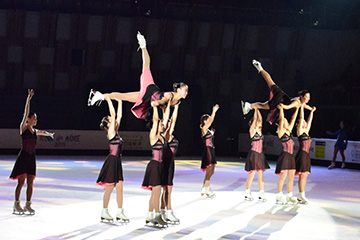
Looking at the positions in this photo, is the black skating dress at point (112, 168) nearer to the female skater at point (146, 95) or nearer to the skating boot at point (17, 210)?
the female skater at point (146, 95)

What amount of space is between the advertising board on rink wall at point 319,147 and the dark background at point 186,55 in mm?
1487

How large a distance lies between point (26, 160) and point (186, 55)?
51.8 feet

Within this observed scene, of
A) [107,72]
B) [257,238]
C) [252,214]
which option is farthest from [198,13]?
[257,238]

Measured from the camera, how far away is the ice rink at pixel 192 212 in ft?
23.7

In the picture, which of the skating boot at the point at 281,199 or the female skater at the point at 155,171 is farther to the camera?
the skating boot at the point at 281,199

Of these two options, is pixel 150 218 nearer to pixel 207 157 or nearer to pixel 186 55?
pixel 207 157

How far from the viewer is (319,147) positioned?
19.3 meters

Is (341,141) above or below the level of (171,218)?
above

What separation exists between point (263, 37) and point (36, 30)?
8.80 meters

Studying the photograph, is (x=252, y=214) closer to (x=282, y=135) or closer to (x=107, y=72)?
(x=282, y=135)

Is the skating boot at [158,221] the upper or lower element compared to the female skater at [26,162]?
lower

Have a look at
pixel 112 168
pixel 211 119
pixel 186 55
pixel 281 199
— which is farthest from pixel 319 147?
pixel 112 168

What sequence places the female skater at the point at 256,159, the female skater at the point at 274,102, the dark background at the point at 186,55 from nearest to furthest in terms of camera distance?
the female skater at the point at 274,102 → the female skater at the point at 256,159 → the dark background at the point at 186,55

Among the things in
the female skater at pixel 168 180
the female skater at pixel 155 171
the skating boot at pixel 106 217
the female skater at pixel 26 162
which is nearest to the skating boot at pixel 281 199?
the female skater at pixel 168 180
